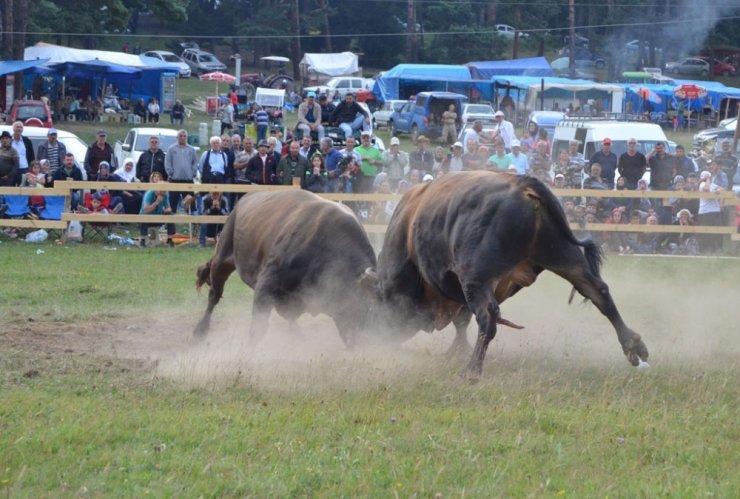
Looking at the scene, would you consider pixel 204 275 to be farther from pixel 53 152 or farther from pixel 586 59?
pixel 586 59

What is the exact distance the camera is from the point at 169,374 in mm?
9023

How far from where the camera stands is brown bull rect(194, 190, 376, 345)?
10000 mm

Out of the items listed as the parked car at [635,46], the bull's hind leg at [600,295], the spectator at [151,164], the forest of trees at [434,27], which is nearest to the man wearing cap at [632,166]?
the spectator at [151,164]

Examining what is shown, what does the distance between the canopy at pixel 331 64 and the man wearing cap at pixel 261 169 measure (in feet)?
146

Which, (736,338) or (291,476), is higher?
(291,476)

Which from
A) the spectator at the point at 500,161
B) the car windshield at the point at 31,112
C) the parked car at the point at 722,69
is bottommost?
the parked car at the point at 722,69

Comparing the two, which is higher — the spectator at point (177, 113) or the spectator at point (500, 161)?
the spectator at point (500, 161)

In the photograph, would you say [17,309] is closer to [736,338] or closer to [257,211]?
[257,211]

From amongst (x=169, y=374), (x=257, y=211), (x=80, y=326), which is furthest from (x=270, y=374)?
(x=80, y=326)

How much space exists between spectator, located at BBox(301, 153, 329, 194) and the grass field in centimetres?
748

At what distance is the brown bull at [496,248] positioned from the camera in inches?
342

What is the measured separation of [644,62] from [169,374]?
64315 millimetres

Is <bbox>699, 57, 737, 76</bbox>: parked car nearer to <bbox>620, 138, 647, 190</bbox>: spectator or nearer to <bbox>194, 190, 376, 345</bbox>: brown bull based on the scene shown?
<bbox>620, 138, 647, 190</bbox>: spectator

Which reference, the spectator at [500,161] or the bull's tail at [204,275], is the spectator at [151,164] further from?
the bull's tail at [204,275]
